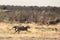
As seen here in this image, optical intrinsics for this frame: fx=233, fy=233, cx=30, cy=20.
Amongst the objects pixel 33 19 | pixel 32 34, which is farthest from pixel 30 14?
pixel 32 34

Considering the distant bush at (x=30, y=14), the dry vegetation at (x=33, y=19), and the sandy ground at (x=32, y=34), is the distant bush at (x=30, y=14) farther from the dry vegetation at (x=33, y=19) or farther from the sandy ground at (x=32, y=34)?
the sandy ground at (x=32, y=34)

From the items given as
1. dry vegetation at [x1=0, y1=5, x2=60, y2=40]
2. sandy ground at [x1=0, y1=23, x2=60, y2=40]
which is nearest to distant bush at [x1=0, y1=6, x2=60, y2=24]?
dry vegetation at [x1=0, y1=5, x2=60, y2=40]

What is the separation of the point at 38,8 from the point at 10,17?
13.7ft

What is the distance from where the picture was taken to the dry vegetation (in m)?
20.3

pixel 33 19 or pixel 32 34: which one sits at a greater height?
pixel 33 19

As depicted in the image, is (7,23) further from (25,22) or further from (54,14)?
(54,14)

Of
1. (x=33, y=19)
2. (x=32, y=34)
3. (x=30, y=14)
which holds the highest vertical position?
(x=30, y=14)

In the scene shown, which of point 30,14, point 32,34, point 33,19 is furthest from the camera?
point 30,14

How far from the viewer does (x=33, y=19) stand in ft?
83.6

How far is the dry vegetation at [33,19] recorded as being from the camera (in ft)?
66.5

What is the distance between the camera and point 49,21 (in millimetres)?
24875

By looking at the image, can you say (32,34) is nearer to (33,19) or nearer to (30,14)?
(33,19)

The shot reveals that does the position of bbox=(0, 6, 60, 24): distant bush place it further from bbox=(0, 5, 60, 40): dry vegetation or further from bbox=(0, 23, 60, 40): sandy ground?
bbox=(0, 23, 60, 40): sandy ground

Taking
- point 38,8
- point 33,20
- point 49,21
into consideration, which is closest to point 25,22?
point 33,20
